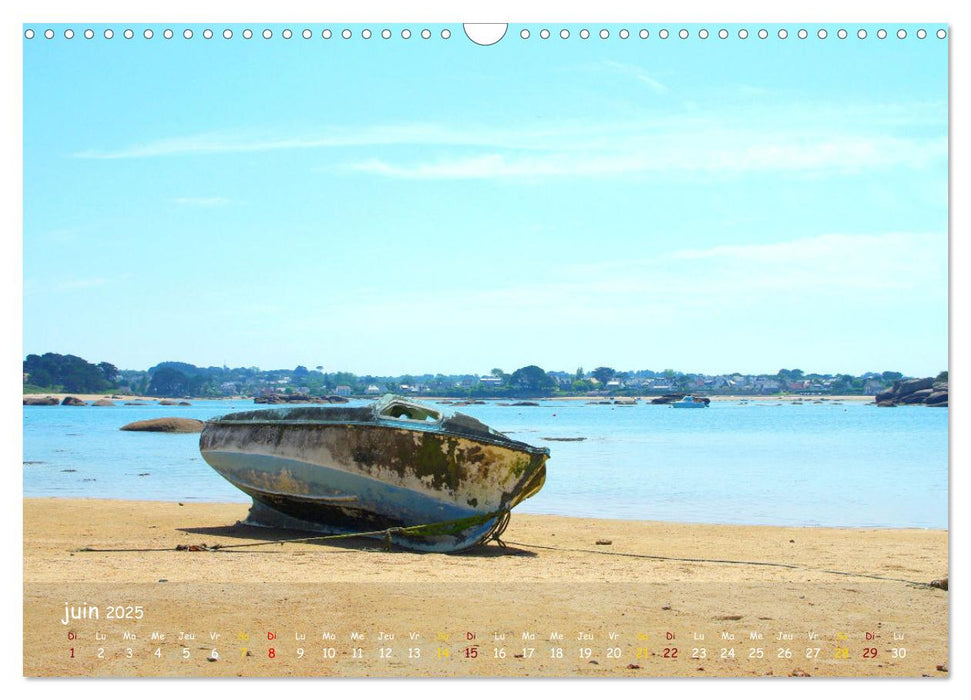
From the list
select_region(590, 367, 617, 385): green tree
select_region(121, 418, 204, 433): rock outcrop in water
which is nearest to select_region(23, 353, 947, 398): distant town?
select_region(590, 367, 617, 385): green tree

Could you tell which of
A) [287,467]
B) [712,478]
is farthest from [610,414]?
[287,467]

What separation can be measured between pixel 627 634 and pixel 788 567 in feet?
16.5

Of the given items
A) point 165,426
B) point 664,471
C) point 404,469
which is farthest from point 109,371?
point 165,426

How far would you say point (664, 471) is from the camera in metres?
28.3

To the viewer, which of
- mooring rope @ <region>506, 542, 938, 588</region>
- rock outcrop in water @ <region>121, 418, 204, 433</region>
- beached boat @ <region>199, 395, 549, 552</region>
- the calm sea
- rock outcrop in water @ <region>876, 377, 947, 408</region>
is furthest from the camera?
rock outcrop in water @ <region>121, 418, 204, 433</region>

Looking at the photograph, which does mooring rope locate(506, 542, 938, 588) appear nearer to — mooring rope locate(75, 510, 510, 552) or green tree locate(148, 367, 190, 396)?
mooring rope locate(75, 510, 510, 552)

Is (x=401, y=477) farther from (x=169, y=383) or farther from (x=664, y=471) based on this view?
(x=664, y=471)

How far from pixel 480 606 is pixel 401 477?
391 cm

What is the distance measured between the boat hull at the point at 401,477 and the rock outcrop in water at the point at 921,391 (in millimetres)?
4185

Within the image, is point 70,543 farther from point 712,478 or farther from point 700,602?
point 712,478

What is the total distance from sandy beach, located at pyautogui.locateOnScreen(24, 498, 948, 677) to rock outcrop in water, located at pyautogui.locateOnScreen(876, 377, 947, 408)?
1.70m

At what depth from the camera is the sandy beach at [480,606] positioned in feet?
19.7

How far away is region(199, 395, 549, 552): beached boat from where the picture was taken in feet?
38.7

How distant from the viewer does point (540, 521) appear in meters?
17.0
